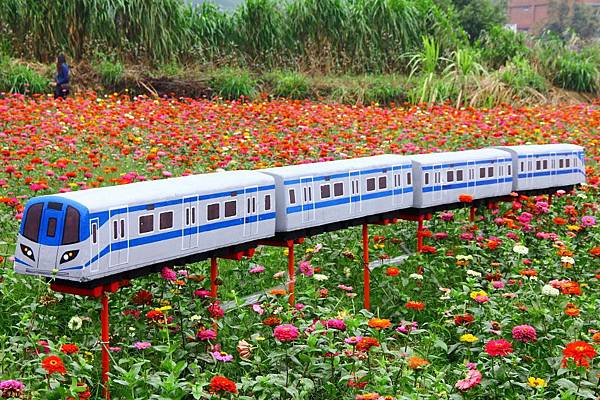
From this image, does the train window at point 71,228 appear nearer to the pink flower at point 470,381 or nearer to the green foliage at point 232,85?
the pink flower at point 470,381

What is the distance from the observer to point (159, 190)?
19.4 ft

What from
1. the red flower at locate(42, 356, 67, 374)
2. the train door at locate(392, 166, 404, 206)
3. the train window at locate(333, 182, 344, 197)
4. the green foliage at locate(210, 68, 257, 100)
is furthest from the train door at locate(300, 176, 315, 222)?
the green foliage at locate(210, 68, 257, 100)

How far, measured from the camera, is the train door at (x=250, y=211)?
6.54 m

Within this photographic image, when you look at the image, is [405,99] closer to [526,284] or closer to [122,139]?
[122,139]

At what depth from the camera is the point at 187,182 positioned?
6.31m

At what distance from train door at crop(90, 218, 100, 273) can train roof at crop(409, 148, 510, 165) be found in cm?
352

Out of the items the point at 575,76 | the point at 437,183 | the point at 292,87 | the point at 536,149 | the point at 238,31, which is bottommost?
the point at 575,76

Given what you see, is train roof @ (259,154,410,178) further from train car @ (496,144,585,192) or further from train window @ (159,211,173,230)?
train car @ (496,144,585,192)

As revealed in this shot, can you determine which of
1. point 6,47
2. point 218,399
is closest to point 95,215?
point 218,399

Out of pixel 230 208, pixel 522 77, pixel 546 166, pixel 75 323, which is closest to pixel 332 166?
pixel 230 208

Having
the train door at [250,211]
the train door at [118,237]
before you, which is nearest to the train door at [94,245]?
the train door at [118,237]

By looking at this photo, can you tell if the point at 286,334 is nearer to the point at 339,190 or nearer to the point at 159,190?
the point at 159,190

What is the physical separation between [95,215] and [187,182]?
101cm

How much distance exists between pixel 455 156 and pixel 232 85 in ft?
34.6
